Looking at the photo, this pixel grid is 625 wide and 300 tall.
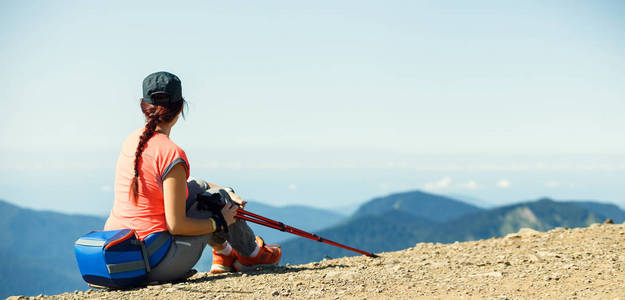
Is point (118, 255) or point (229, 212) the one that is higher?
point (229, 212)

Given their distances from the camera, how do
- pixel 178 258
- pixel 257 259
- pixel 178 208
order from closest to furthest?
1. pixel 178 208
2. pixel 178 258
3. pixel 257 259

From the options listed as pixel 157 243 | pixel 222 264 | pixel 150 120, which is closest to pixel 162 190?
pixel 157 243

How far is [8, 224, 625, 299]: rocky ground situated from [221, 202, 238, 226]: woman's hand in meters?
0.86

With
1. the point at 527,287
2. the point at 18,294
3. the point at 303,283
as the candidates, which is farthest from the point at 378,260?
the point at 18,294

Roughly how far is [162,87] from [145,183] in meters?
1.13

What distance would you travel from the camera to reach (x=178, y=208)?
5480mm

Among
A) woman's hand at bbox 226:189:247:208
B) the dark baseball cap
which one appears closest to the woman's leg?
woman's hand at bbox 226:189:247:208

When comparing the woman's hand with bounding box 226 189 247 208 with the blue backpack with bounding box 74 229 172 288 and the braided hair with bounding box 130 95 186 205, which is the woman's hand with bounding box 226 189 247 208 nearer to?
the blue backpack with bounding box 74 229 172 288

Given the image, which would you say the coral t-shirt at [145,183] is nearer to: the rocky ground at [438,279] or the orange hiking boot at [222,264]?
the rocky ground at [438,279]

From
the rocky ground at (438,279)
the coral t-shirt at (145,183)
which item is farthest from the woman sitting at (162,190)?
the rocky ground at (438,279)

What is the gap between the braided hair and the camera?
5.48 meters

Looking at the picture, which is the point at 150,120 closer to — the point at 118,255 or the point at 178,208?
the point at 178,208

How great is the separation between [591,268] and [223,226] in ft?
16.2

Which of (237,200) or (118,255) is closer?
(118,255)
